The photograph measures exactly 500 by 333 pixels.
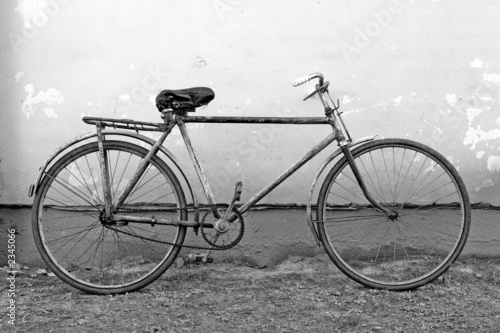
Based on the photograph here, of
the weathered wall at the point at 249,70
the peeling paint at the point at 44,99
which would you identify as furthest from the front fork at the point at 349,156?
the peeling paint at the point at 44,99

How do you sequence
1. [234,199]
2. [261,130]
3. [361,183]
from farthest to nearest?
[261,130] < [361,183] < [234,199]

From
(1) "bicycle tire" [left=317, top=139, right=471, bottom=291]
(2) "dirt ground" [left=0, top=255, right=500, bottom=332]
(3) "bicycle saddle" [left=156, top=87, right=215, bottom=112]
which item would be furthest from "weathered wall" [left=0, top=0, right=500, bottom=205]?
(2) "dirt ground" [left=0, top=255, right=500, bottom=332]

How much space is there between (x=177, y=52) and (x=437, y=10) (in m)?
1.92

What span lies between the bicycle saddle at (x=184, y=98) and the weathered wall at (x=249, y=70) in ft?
1.81

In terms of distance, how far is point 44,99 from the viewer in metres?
4.82

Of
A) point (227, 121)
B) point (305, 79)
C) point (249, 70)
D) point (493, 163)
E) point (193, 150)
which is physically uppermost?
point (249, 70)

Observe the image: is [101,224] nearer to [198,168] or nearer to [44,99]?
[198,168]

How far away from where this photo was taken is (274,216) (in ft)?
16.2

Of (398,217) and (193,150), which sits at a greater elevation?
(193,150)

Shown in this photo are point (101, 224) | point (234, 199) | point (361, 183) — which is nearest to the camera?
point (234, 199)

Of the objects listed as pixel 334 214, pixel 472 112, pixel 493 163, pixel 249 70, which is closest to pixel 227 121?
pixel 249 70

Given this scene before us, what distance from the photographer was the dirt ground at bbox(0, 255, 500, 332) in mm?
3867

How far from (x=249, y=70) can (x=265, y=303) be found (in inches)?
66.7

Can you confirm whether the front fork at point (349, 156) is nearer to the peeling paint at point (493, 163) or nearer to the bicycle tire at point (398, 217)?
the bicycle tire at point (398, 217)
